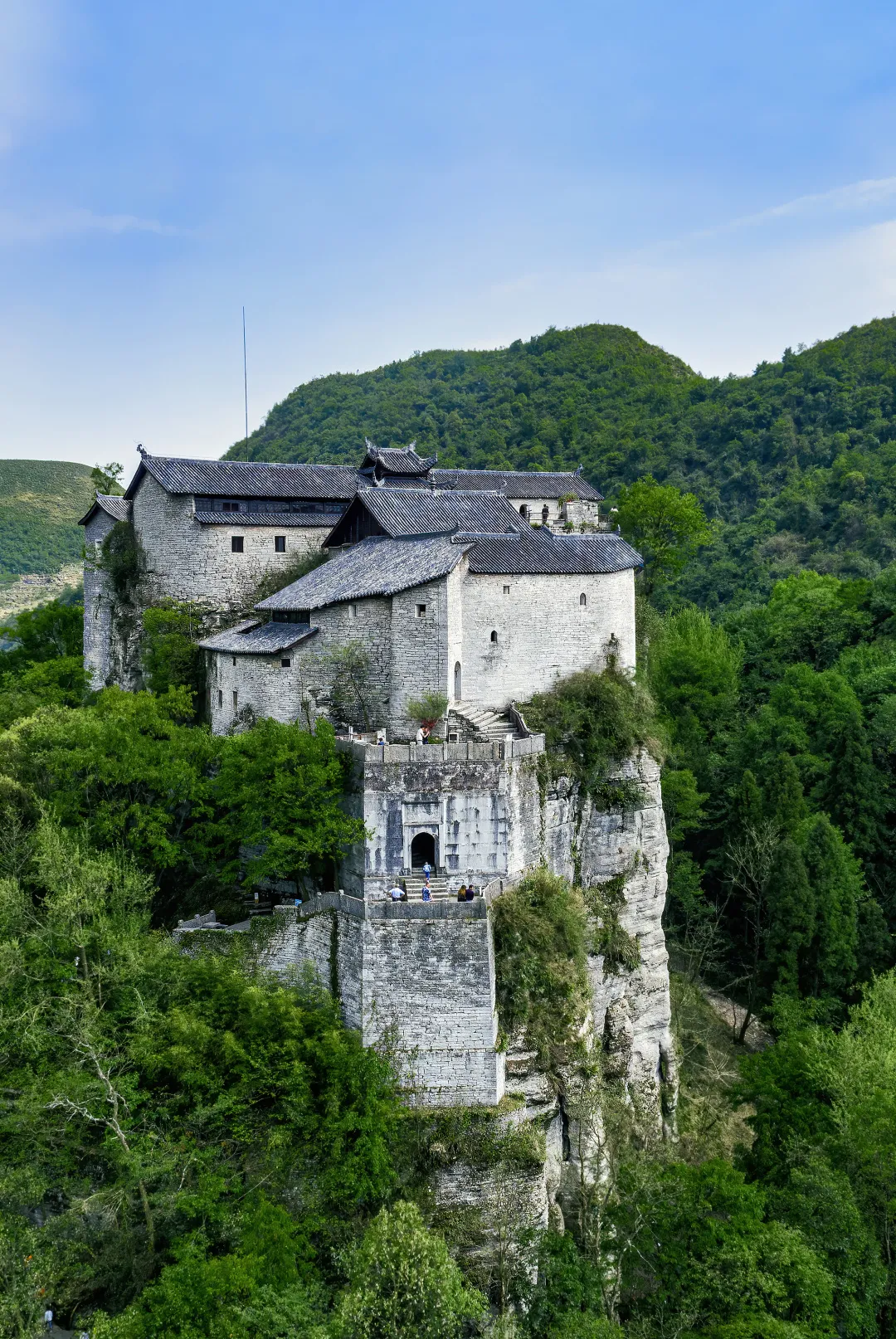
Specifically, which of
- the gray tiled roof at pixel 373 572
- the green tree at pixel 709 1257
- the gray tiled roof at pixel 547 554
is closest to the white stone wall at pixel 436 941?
the green tree at pixel 709 1257

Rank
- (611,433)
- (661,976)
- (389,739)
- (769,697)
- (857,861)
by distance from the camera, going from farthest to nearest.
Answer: (611,433) → (769,697) → (857,861) → (661,976) → (389,739)

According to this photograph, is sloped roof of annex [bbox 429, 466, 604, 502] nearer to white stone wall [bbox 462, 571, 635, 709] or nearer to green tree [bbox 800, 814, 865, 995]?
white stone wall [bbox 462, 571, 635, 709]

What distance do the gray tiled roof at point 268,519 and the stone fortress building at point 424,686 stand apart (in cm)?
10

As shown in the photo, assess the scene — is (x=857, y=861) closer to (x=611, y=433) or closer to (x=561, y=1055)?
(x=561, y=1055)

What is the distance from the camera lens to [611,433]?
82500 millimetres

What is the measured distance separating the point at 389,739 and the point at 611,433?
56010mm

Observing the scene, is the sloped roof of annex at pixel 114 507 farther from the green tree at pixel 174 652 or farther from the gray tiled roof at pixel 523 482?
the gray tiled roof at pixel 523 482

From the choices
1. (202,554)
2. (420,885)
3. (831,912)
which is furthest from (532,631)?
(831,912)

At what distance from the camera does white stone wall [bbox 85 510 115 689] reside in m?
44.6

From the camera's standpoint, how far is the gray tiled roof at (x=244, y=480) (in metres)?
42.0

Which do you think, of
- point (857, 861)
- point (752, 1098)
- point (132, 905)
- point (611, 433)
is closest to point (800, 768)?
point (857, 861)

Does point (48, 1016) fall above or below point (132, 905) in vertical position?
below

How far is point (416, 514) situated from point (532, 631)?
6.71 metres

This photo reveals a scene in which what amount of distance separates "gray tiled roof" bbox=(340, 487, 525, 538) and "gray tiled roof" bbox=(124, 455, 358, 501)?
14.6ft
